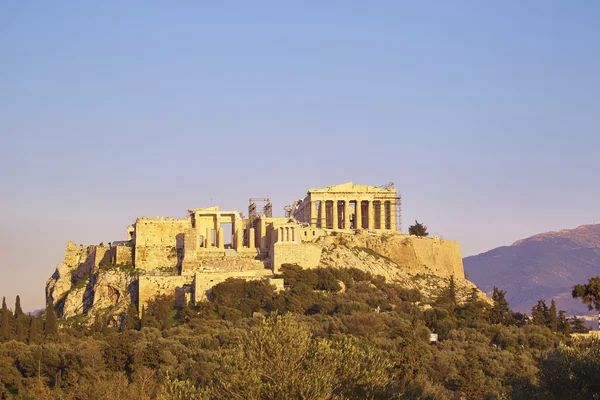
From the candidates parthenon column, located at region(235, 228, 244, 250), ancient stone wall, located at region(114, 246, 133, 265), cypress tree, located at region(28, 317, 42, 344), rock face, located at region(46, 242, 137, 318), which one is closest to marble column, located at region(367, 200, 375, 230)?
parthenon column, located at region(235, 228, 244, 250)

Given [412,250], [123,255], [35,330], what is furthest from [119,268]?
[412,250]

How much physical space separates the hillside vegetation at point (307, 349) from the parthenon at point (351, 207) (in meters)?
9.16

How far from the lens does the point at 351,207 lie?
86938mm

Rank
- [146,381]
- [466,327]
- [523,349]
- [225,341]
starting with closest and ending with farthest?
[146,381] < [225,341] < [523,349] < [466,327]

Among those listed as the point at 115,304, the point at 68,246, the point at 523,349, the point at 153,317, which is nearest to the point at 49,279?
the point at 68,246

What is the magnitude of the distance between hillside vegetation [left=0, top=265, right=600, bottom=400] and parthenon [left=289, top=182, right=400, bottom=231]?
9.16 metres

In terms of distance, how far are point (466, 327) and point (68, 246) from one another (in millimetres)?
32702

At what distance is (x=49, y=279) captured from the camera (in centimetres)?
8269

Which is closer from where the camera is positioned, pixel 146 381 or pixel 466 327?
pixel 146 381

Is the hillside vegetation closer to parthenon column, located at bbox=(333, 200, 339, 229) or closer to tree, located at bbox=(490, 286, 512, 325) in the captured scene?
tree, located at bbox=(490, 286, 512, 325)

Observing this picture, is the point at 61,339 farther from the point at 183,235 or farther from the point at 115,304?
the point at 183,235

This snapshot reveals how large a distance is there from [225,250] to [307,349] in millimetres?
43807

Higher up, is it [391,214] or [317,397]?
[391,214]

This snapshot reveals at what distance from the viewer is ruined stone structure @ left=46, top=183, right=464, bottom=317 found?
73.1 m
